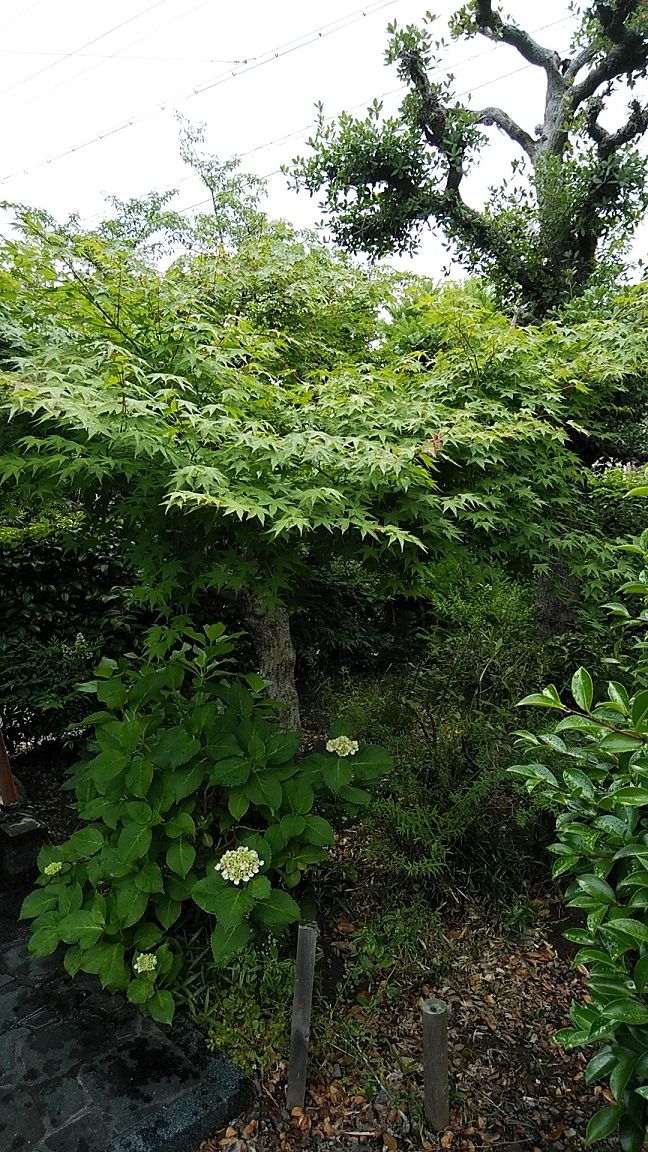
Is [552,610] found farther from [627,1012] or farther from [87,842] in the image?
[627,1012]

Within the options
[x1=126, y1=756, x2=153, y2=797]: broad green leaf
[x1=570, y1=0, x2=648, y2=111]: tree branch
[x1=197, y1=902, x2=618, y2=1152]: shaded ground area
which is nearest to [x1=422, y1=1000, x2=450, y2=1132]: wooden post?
[x1=197, y1=902, x2=618, y2=1152]: shaded ground area

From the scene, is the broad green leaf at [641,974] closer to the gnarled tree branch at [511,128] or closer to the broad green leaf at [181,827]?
the broad green leaf at [181,827]

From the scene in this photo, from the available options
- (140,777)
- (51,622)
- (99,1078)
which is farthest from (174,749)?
(51,622)

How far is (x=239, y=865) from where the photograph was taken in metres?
2.00

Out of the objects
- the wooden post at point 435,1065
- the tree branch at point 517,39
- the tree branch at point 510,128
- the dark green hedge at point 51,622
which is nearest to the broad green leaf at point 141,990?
the wooden post at point 435,1065

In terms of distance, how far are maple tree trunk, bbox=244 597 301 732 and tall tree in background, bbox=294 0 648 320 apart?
2.47 metres

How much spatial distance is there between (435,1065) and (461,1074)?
330 millimetres

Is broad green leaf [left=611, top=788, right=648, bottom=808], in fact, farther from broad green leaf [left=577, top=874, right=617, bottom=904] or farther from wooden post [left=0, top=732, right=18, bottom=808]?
wooden post [left=0, top=732, right=18, bottom=808]

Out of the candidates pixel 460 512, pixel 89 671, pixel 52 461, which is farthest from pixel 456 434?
pixel 89 671

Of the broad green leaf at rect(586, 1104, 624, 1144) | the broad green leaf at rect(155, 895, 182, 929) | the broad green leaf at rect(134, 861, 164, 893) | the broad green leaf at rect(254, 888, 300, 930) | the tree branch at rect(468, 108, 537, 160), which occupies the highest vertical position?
the tree branch at rect(468, 108, 537, 160)

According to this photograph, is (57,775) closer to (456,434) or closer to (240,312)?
(240,312)

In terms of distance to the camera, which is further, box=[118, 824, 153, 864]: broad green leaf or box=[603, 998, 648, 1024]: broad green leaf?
box=[118, 824, 153, 864]: broad green leaf

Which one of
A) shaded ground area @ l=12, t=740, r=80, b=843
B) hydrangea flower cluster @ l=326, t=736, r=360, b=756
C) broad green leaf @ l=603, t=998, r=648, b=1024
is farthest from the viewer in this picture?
shaded ground area @ l=12, t=740, r=80, b=843

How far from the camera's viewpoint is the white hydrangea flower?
2016 mm
